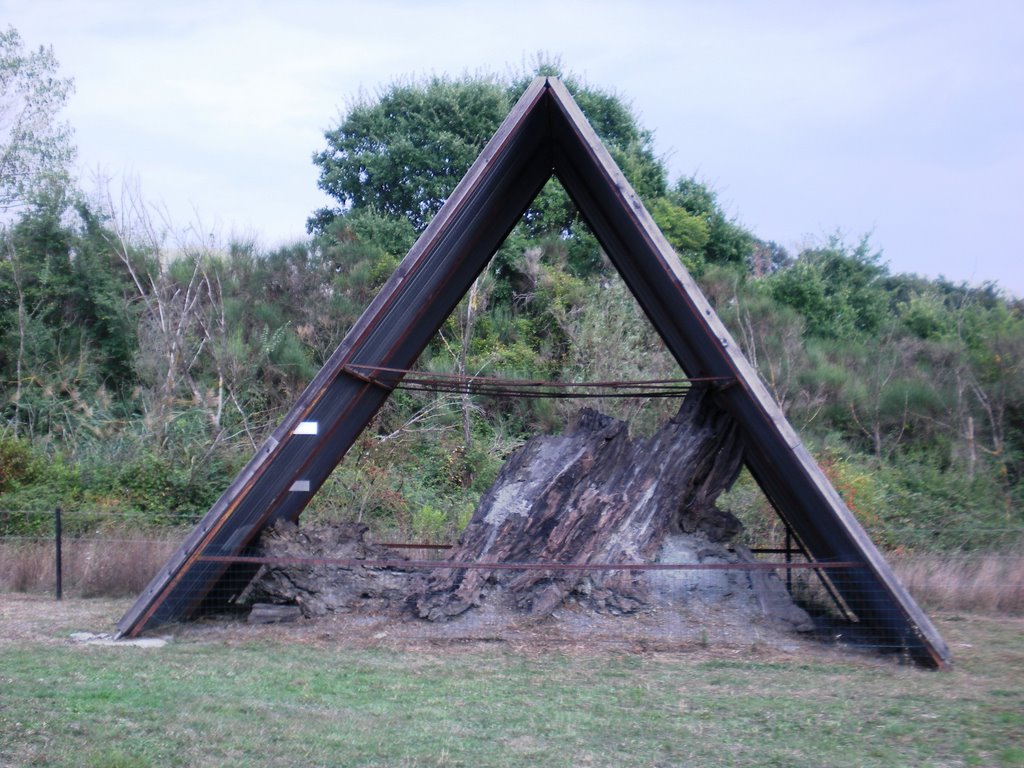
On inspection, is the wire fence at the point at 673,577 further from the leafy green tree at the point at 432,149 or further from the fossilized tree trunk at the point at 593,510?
the leafy green tree at the point at 432,149

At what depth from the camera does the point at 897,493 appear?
18.8 metres

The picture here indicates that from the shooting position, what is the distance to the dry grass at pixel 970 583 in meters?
11.6

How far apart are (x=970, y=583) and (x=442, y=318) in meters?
7.19

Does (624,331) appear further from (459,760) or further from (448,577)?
(459,760)

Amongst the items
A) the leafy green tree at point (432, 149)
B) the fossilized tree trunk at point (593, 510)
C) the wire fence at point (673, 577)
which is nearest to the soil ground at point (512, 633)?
the wire fence at point (673, 577)

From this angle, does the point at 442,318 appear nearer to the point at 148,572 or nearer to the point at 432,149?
the point at 148,572

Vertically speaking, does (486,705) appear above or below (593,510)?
below

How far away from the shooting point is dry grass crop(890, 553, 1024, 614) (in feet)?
38.2

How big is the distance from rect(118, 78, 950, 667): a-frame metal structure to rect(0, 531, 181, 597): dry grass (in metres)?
2.34

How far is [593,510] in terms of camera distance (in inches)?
426

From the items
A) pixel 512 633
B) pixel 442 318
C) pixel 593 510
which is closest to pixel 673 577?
pixel 593 510

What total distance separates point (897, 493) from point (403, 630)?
40.7ft

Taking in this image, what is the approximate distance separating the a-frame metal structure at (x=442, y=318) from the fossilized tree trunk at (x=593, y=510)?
631 mm

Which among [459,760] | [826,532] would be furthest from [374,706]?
[826,532]
